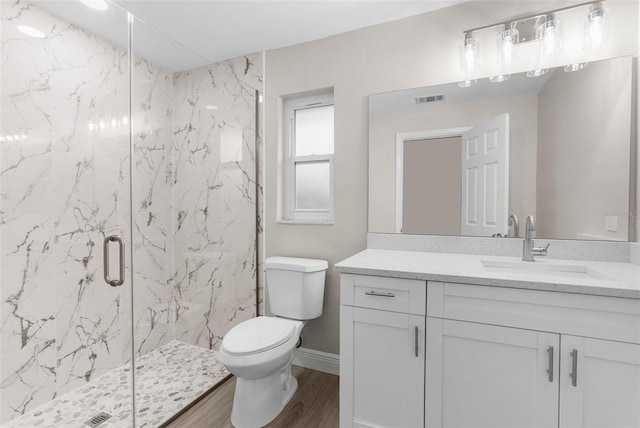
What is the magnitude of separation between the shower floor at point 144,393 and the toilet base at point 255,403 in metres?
0.39

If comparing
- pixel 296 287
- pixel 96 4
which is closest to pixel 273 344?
pixel 296 287

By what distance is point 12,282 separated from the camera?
4.93 feet

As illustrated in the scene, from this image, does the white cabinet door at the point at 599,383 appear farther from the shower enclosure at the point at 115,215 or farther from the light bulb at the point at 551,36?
the shower enclosure at the point at 115,215

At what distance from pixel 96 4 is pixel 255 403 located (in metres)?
2.34

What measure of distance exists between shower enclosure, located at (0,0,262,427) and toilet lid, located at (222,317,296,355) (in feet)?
1.80

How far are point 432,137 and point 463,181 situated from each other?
32cm

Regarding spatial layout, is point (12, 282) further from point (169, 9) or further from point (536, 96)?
point (536, 96)

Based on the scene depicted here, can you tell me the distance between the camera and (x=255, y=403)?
5.23 feet

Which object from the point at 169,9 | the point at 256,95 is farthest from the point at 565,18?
the point at 169,9

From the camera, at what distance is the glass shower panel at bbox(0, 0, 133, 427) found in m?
1.48

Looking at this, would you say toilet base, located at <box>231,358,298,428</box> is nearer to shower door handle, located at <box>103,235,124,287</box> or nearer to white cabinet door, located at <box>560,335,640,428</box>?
shower door handle, located at <box>103,235,124,287</box>

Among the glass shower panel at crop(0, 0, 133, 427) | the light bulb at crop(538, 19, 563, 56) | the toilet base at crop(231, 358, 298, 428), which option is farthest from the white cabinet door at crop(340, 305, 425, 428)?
the light bulb at crop(538, 19, 563, 56)

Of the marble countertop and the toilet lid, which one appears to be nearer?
the marble countertop

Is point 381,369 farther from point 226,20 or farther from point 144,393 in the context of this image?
point 226,20
